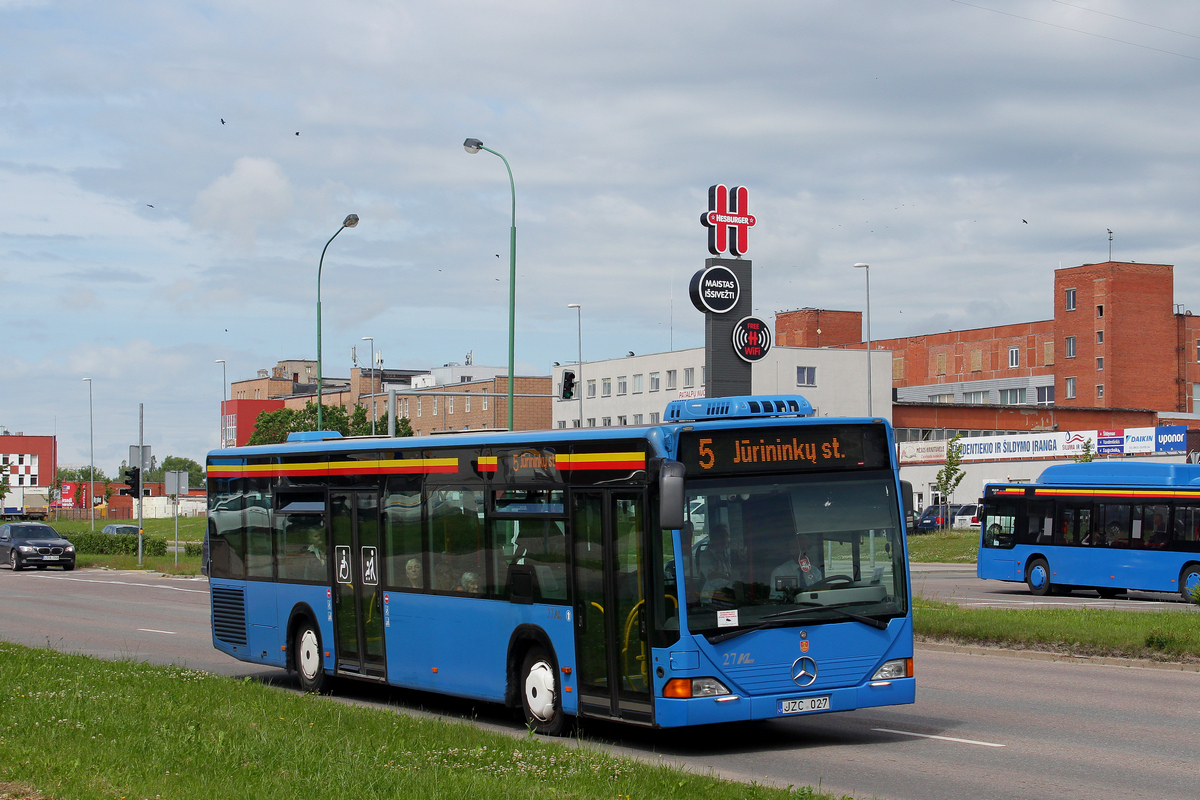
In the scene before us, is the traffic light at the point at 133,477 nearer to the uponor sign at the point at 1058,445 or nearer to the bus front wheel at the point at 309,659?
the bus front wheel at the point at 309,659

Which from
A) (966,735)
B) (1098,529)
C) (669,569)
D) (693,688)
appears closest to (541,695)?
(693,688)

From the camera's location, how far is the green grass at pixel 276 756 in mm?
8266

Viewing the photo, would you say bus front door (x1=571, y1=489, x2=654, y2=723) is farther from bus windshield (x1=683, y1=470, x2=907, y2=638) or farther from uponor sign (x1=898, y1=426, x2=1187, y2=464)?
uponor sign (x1=898, y1=426, x2=1187, y2=464)

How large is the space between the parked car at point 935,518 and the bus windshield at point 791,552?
57.7 metres

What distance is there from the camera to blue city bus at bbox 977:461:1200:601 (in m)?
29.5

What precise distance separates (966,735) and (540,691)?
12.2 ft

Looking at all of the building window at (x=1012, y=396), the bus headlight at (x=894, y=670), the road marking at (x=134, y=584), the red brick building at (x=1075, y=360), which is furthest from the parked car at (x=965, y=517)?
the bus headlight at (x=894, y=670)

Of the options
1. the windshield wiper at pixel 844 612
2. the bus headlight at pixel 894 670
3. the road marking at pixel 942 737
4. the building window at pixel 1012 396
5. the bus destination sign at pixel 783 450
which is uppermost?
the building window at pixel 1012 396

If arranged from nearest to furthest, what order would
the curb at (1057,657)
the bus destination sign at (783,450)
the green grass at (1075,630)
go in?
the bus destination sign at (783,450) → the curb at (1057,657) → the green grass at (1075,630)

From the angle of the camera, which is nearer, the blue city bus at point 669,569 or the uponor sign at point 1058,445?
the blue city bus at point 669,569

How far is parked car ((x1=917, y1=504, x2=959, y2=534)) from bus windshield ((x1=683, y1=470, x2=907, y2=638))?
5774 centimetres

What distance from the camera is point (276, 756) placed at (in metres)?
9.45

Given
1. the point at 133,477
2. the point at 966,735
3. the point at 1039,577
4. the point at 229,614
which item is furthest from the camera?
the point at 133,477

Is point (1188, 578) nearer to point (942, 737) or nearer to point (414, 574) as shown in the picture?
point (942, 737)
